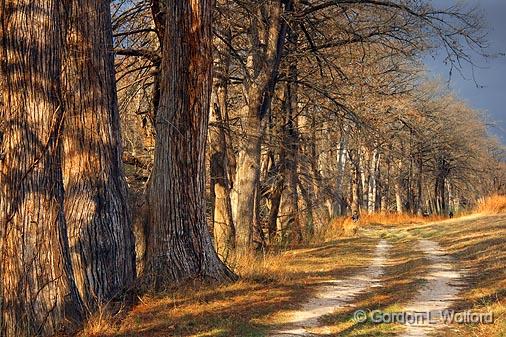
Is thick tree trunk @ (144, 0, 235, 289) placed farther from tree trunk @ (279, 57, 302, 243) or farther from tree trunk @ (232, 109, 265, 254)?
tree trunk @ (279, 57, 302, 243)

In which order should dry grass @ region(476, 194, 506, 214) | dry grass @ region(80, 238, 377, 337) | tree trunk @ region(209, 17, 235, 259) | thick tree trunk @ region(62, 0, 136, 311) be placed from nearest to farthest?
dry grass @ region(80, 238, 377, 337) < thick tree trunk @ region(62, 0, 136, 311) < tree trunk @ region(209, 17, 235, 259) < dry grass @ region(476, 194, 506, 214)

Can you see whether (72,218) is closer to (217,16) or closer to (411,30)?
A: (217,16)

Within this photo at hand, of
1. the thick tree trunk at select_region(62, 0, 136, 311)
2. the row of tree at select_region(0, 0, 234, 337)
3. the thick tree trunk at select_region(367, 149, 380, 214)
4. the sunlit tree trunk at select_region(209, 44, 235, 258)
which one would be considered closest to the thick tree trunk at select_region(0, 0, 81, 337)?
the row of tree at select_region(0, 0, 234, 337)

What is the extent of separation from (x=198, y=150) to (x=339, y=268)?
538 cm

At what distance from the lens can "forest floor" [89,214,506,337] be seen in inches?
252

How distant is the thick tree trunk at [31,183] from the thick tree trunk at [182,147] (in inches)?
76.9

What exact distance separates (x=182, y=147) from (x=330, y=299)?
10.7ft

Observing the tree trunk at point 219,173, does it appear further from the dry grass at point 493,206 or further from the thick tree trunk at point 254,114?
the dry grass at point 493,206

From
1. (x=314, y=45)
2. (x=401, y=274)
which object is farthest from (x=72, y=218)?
(x=314, y=45)

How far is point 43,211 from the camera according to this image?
6.28 meters

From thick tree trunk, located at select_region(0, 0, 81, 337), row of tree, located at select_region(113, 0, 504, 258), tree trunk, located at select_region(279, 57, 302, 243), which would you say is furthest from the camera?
tree trunk, located at select_region(279, 57, 302, 243)

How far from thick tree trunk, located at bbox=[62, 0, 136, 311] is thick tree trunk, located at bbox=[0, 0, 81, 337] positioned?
74 cm

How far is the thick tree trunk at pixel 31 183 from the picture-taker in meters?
6.14

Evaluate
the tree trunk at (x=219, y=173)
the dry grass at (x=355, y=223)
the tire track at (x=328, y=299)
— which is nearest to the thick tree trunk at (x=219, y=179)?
the tree trunk at (x=219, y=173)
